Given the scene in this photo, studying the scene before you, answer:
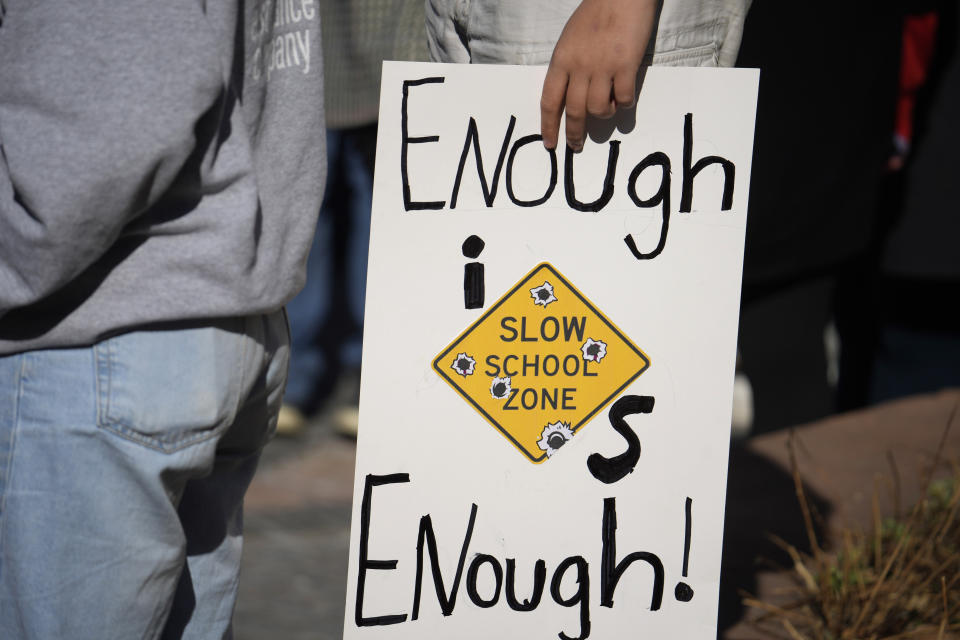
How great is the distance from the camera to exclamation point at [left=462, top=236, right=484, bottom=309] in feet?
4.20

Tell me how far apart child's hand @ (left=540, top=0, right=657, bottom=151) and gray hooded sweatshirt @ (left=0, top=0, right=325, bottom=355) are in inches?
13.1

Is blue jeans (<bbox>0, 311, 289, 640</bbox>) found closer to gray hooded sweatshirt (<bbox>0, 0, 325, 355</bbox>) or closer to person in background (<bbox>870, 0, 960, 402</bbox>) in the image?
gray hooded sweatshirt (<bbox>0, 0, 325, 355</bbox>)

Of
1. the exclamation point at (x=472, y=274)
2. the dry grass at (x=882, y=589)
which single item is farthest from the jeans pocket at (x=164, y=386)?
the dry grass at (x=882, y=589)

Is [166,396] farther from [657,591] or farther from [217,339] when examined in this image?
[657,591]

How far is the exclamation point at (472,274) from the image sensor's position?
128cm

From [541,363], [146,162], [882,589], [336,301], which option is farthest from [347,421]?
[146,162]

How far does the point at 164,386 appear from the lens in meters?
1.12

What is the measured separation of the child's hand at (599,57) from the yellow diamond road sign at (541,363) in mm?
219

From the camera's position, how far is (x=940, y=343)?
5.25 meters

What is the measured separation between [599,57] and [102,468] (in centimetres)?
73

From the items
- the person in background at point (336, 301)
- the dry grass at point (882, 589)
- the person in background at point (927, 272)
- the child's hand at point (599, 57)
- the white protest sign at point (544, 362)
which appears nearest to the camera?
the child's hand at point (599, 57)

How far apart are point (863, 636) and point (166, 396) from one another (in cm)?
125

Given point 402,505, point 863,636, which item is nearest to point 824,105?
point 863,636

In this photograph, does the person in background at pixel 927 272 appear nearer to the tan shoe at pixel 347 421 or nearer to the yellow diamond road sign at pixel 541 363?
the tan shoe at pixel 347 421
